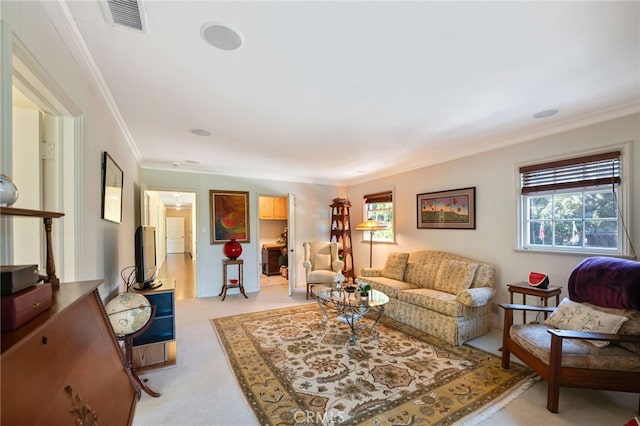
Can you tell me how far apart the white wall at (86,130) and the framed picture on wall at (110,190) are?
0.07 m

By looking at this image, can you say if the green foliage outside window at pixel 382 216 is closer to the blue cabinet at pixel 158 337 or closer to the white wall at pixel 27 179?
the blue cabinet at pixel 158 337

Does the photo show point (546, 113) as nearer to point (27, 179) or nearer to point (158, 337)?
point (27, 179)

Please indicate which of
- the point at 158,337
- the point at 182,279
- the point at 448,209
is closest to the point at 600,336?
the point at 448,209

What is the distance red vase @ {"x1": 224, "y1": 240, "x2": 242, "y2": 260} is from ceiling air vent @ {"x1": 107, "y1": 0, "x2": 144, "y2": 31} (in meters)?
4.07

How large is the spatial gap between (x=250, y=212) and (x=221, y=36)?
4.16m

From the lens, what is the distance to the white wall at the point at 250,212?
197 inches

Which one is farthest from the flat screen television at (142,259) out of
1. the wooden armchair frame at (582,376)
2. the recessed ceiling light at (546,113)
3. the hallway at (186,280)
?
the recessed ceiling light at (546,113)

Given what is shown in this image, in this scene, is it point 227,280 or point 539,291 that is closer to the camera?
point 539,291

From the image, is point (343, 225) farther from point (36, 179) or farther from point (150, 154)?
point (36, 179)

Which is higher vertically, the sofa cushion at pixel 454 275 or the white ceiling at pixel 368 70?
the white ceiling at pixel 368 70

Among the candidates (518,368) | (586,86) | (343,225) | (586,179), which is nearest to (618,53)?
(586,86)

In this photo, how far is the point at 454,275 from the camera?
3668 mm

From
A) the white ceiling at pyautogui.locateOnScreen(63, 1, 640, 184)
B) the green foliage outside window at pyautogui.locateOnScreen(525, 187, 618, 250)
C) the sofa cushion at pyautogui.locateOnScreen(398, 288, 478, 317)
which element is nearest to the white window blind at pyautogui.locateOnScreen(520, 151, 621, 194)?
the green foliage outside window at pyautogui.locateOnScreen(525, 187, 618, 250)

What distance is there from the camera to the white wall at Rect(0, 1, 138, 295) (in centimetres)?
118
